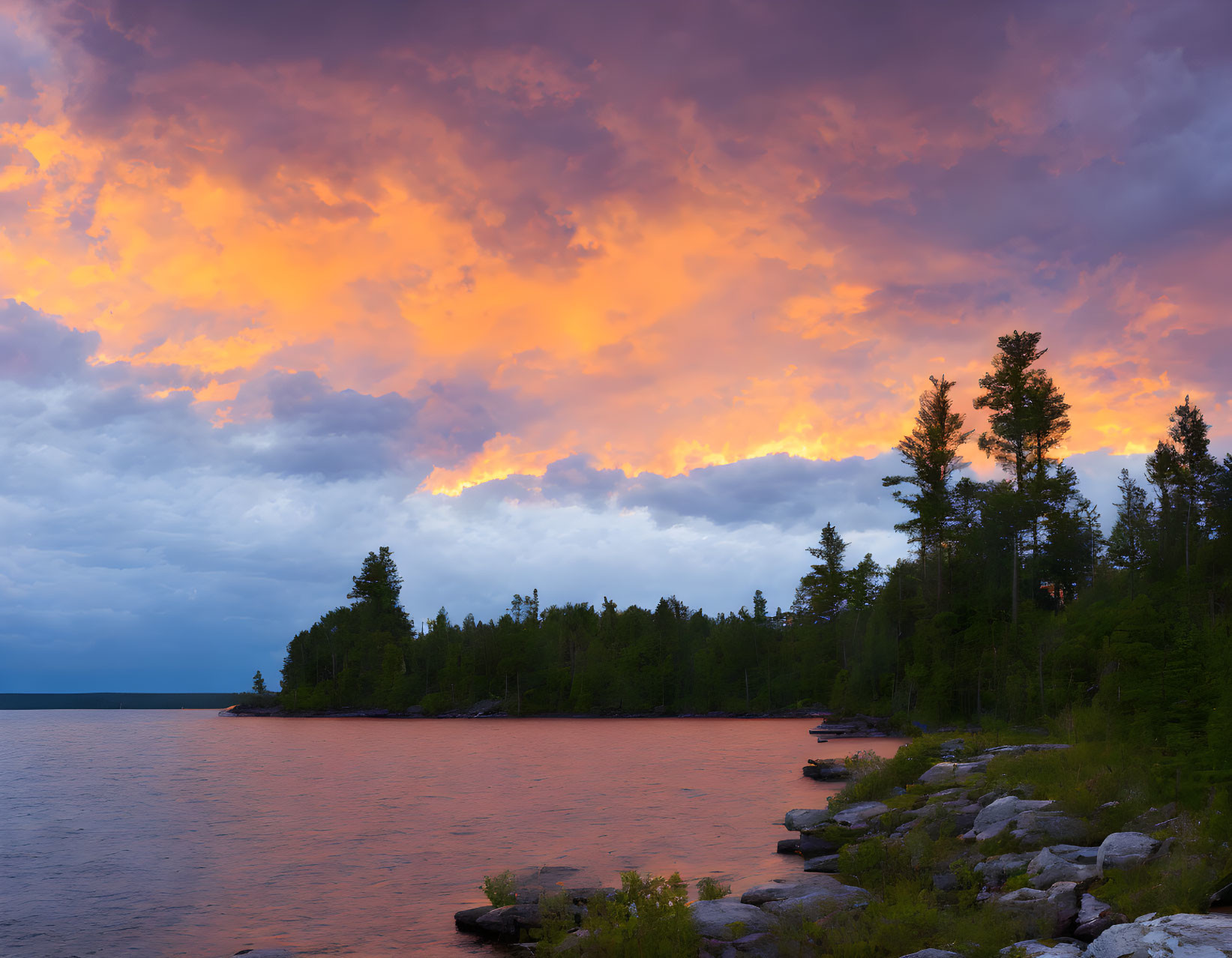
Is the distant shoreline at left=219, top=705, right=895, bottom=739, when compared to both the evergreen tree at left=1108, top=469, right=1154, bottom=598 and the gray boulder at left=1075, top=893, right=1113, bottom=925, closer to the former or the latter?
the evergreen tree at left=1108, top=469, right=1154, bottom=598

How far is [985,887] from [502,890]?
1121 centimetres

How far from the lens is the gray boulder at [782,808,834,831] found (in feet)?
96.3

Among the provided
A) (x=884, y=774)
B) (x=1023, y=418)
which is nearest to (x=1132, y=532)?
(x=1023, y=418)

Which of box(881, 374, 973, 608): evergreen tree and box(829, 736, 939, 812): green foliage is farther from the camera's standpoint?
box(881, 374, 973, 608): evergreen tree

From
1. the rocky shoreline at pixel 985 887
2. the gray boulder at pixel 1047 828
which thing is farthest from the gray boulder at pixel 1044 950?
the gray boulder at pixel 1047 828

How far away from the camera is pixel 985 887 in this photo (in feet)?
59.6

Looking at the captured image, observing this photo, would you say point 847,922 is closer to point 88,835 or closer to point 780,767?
point 88,835

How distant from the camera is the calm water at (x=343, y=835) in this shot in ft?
71.2

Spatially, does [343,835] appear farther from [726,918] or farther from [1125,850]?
[1125,850]

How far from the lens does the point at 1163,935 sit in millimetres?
11188

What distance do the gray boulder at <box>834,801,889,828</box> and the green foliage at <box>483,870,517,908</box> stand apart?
12.4 meters

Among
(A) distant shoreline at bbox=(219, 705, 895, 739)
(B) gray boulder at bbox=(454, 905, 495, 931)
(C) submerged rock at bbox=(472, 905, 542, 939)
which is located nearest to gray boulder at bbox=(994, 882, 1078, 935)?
(C) submerged rock at bbox=(472, 905, 542, 939)

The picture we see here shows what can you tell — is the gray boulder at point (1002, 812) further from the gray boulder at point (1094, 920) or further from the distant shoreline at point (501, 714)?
the distant shoreline at point (501, 714)

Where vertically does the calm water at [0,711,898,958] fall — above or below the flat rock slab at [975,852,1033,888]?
below
